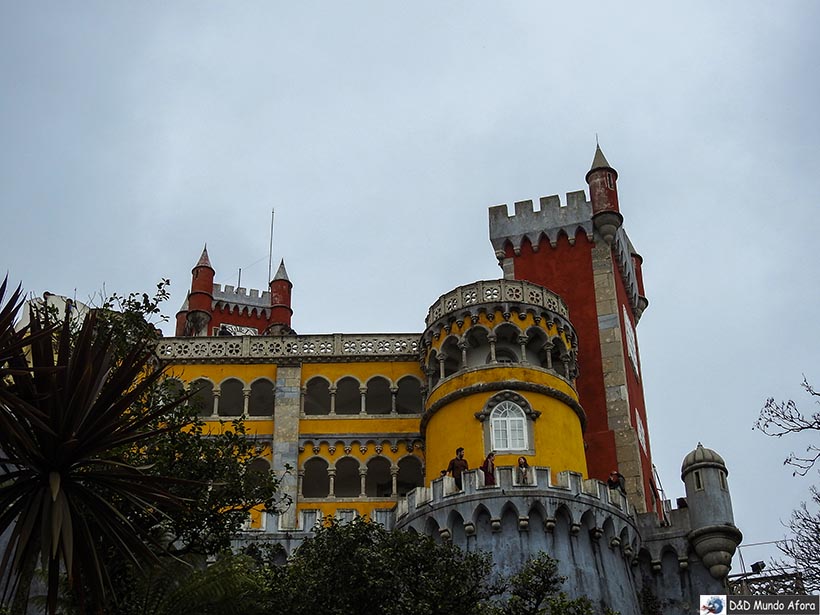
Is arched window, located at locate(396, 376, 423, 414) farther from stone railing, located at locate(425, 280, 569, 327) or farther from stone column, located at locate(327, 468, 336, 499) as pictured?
stone railing, located at locate(425, 280, 569, 327)

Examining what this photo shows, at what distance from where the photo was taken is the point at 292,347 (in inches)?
1796

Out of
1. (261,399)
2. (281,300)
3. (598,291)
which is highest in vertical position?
(281,300)

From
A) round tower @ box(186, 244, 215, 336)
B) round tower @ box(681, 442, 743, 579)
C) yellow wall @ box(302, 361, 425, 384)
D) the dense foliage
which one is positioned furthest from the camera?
round tower @ box(186, 244, 215, 336)

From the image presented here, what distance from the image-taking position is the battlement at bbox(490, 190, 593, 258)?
47500 mm

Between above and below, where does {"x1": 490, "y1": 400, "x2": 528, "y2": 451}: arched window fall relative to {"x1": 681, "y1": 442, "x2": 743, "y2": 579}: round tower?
above

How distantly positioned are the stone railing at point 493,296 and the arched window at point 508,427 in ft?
13.8

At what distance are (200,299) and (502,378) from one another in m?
28.5

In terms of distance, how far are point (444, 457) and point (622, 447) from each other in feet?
24.7

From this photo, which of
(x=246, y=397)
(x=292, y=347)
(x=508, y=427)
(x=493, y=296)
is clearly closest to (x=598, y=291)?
(x=493, y=296)

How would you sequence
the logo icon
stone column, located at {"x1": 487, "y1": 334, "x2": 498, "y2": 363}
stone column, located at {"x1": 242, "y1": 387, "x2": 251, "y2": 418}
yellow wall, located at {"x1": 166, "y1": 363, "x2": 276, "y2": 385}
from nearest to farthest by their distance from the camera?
1. the logo icon
2. stone column, located at {"x1": 487, "y1": 334, "x2": 498, "y2": 363}
3. stone column, located at {"x1": 242, "y1": 387, "x2": 251, "y2": 418}
4. yellow wall, located at {"x1": 166, "y1": 363, "x2": 276, "y2": 385}

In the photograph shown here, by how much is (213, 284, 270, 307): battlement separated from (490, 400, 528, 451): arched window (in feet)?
130

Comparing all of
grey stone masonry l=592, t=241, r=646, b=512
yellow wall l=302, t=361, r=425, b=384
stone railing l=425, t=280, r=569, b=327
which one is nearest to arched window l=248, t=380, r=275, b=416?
yellow wall l=302, t=361, r=425, b=384

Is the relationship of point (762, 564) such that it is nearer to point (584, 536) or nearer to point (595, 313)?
point (584, 536)

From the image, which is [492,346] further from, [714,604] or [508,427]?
[714,604]
